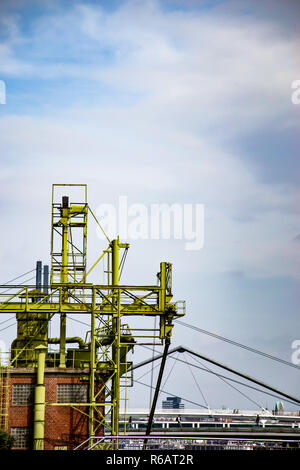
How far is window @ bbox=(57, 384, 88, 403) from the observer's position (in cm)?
4522

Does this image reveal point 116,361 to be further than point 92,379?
Yes

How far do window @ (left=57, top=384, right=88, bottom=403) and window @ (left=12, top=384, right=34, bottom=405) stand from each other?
5.45ft

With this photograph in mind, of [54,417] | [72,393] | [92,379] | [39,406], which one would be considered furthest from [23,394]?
[92,379]

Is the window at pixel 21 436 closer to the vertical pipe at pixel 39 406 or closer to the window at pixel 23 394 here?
the vertical pipe at pixel 39 406

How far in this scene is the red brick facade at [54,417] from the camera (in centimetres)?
4428

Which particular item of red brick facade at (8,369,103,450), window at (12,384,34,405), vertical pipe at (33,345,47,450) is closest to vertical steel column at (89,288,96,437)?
red brick facade at (8,369,103,450)

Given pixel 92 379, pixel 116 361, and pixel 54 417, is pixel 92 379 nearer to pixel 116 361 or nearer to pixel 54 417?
pixel 116 361

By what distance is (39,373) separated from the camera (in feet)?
146

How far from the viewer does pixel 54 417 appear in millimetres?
44594

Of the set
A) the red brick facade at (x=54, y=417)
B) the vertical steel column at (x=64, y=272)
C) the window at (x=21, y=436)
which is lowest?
the window at (x=21, y=436)

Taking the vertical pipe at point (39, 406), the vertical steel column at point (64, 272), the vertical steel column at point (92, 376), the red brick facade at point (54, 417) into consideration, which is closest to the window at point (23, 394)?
the red brick facade at point (54, 417)

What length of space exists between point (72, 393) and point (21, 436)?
3851 mm

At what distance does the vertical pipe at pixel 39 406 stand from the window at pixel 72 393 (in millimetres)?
1281
